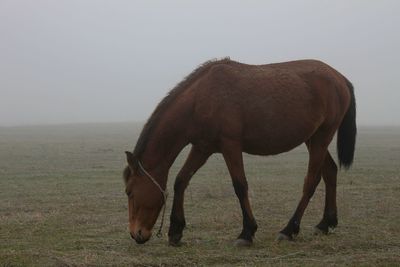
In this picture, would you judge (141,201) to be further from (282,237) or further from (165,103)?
(282,237)

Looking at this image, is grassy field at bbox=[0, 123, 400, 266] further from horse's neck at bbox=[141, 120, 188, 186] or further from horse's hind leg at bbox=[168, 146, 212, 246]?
horse's neck at bbox=[141, 120, 188, 186]

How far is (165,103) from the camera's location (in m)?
7.80

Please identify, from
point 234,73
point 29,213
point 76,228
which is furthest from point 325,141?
point 29,213

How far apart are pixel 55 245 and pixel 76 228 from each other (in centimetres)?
134

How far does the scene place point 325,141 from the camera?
8633 millimetres

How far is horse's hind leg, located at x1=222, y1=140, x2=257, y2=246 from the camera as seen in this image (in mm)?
7582

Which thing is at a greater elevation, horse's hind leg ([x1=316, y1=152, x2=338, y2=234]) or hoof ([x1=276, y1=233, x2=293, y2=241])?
horse's hind leg ([x1=316, y1=152, x2=338, y2=234])

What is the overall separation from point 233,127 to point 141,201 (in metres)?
1.71

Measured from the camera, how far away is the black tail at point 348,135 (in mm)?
9328

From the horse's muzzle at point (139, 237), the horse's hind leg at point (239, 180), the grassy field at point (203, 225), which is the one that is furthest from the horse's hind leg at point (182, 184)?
the horse's muzzle at point (139, 237)

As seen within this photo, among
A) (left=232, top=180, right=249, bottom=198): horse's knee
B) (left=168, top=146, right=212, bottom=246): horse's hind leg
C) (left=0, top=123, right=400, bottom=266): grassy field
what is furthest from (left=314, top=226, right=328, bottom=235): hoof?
(left=168, top=146, right=212, bottom=246): horse's hind leg

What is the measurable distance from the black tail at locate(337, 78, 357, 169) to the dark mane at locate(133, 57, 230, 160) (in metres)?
2.55

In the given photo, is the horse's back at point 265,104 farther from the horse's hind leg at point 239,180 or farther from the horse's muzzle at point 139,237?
the horse's muzzle at point 139,237

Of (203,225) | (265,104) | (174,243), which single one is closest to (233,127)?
(265,104)
